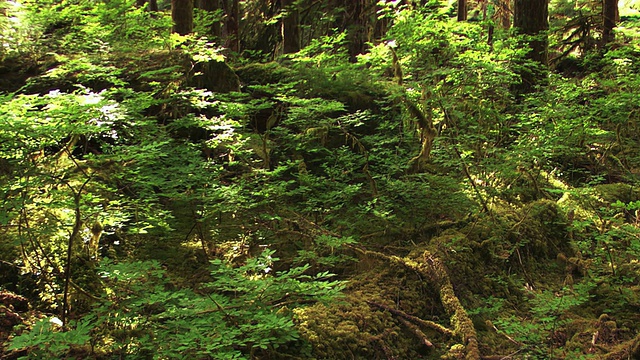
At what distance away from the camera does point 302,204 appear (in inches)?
243

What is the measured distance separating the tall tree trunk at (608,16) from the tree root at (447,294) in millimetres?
9406

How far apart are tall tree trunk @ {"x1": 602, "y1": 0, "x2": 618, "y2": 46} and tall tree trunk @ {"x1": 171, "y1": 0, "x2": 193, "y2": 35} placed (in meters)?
10.1

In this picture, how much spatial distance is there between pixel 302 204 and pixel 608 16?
10.1 meters

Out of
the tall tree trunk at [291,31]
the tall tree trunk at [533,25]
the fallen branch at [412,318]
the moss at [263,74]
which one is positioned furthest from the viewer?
the tall tree trunk at [291,31]

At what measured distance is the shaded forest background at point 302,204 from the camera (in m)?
3.24

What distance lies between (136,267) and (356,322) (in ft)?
6.25

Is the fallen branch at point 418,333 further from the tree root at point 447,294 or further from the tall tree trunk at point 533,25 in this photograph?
the tall tree trunk at point 533,25

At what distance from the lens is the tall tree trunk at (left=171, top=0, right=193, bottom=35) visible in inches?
335

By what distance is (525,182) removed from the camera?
7.32 m

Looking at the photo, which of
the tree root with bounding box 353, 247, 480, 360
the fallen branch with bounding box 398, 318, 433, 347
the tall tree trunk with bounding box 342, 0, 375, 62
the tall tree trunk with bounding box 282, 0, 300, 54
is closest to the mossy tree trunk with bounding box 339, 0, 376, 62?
the tall tree trunk with bounding box 342, 0, 375, 62

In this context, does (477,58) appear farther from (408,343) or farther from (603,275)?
(408,343)

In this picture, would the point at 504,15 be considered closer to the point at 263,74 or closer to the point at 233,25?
the point at 233,25

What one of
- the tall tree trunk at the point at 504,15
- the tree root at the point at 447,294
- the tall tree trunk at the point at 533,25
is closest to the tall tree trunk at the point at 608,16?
the tall tree trunk at the point at 533,25

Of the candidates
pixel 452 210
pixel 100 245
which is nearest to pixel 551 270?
pixel 452 210
